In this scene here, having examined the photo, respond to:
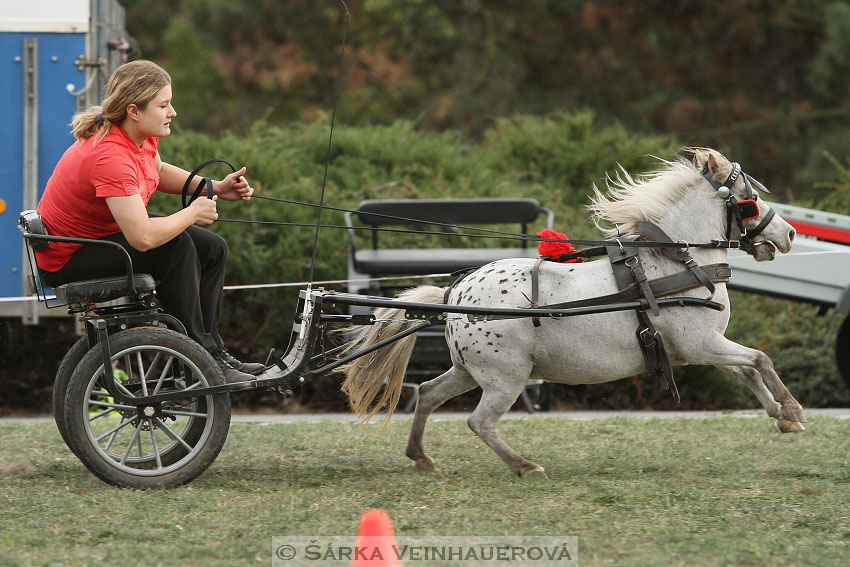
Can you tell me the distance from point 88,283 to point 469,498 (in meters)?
1.98

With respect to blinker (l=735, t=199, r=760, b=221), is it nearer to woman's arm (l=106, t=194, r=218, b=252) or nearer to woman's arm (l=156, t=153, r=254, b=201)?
woman's arm (l=156, t=153, r=254, b=201)

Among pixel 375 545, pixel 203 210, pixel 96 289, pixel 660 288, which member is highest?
pixel 203 210

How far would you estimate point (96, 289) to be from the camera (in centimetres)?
497

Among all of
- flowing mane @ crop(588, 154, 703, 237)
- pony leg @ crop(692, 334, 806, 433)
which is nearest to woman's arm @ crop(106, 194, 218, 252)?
flowing mane @ crop(588, 154, 703, 237)

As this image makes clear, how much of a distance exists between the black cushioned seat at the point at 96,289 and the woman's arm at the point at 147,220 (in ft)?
0.70

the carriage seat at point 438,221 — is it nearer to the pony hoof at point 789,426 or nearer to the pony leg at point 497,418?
the pony leg at point 497,418

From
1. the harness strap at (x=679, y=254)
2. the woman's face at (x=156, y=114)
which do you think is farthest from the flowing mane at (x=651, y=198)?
the woman's face at (x=156, y=114)

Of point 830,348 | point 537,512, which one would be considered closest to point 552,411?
point 830,348

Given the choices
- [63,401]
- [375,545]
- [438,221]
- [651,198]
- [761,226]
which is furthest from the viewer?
[438,221]

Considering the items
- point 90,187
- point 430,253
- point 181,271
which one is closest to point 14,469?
point 181,271

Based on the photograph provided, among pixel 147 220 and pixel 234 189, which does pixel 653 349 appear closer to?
pixel 234 189

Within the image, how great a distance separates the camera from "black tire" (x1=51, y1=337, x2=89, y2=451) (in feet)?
16.5

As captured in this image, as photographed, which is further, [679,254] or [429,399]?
[429,399]

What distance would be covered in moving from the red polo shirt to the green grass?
119cm
